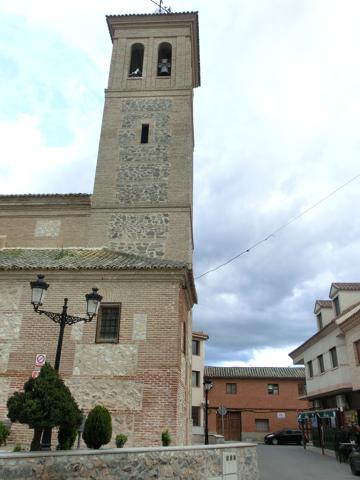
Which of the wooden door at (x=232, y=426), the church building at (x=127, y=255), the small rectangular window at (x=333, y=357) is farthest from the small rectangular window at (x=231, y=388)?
the church building at (x=127, y=255)

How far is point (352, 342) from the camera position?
65.1 ft

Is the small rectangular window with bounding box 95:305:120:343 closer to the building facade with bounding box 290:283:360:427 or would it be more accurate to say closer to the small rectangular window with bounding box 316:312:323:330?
the building facade with bounding box 290:283:360:427

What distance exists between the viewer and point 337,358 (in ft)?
70.4

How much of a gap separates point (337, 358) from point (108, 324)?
46.5 ft

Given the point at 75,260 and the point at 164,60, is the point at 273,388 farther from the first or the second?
the point at 75,260

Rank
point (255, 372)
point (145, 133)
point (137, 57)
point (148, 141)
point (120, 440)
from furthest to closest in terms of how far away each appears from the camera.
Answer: point (255, 372), point (137, 57), point (145, 133), point (148, 141), point (120, 440)

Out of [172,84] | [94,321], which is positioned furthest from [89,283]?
[172,84]

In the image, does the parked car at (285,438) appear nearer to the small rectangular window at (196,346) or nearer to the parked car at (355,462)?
the small rectangular window at (196,346)

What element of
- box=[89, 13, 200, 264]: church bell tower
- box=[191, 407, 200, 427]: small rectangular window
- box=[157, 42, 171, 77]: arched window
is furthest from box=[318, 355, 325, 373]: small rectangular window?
box=[157, 42, 171, 77]: arched window

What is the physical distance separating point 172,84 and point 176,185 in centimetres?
572

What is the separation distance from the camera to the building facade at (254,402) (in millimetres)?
37750

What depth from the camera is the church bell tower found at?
53.7 ft

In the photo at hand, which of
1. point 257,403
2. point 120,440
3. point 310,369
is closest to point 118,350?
point 120,440

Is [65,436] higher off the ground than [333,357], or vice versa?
[333,357]
